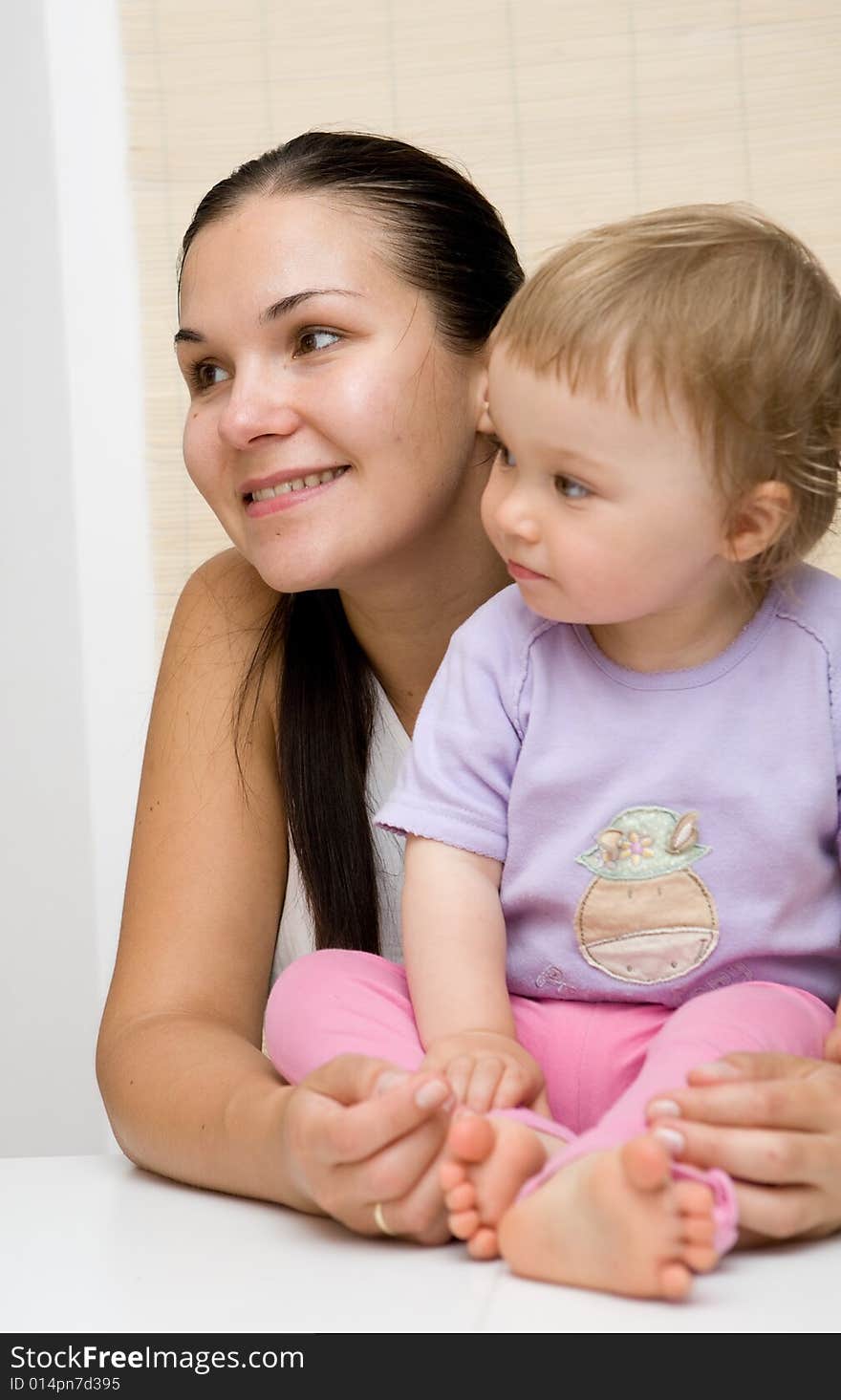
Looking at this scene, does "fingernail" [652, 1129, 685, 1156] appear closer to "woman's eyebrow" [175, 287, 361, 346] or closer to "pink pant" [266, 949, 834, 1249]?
"pink pant" [266, 949, 834, 1249]

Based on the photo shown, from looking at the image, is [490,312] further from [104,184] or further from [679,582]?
[104,184]

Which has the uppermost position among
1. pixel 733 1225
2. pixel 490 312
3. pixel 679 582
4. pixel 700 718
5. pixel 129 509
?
pixel 490 312

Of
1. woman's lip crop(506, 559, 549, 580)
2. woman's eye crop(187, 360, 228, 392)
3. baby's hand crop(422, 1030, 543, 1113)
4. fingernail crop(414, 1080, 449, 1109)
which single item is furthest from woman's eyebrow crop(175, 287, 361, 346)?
fingernail crop(414, 1080, 449, 1109)

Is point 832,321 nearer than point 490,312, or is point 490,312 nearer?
point 832,321

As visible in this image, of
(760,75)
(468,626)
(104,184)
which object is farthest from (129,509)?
(468,626)

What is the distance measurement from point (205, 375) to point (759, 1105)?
0.98 m

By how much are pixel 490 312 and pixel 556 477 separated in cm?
53

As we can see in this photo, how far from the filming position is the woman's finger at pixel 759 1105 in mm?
981

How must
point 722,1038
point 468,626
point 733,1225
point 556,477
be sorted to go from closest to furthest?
point 733,1225 < point 722,1038 < point 556,477 < point 468,626

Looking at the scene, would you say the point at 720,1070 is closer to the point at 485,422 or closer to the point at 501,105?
the point at 485,422

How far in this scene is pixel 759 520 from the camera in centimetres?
125

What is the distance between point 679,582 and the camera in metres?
1.26

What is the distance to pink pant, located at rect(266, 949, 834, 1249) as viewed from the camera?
45.6 inches

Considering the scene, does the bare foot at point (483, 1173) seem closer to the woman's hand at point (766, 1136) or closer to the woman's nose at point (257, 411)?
the woman's hand at point (766, 1136)
